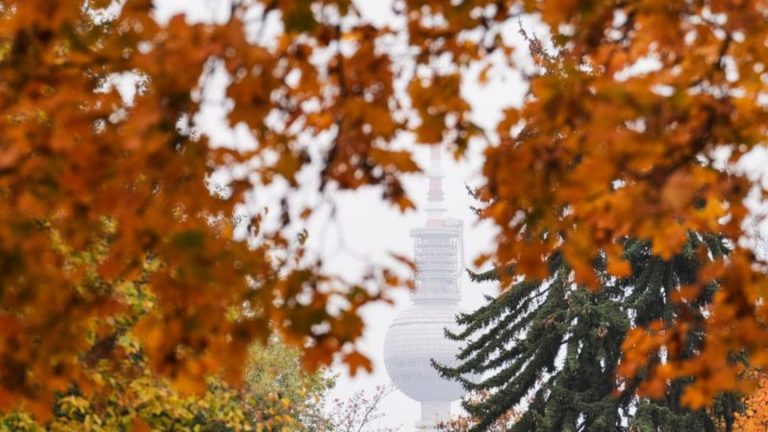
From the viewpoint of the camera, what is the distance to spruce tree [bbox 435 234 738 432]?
27625mm

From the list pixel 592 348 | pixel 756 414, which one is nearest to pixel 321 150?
pixel 592 348

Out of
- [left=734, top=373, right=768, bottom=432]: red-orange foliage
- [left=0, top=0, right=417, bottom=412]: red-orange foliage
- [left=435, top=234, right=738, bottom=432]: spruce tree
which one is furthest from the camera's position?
[left=734, top=373, right=768, bottom=432]: red-orange foliage

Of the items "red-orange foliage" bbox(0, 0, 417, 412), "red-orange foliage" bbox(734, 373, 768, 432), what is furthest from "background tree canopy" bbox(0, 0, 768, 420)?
"red-orange foliage" bbox(734, 373, 768, 432)

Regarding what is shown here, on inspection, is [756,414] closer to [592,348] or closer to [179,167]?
[592,348]

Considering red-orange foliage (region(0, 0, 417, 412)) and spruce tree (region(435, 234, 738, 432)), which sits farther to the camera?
spruce tree (region(435, 234, 738, 432))

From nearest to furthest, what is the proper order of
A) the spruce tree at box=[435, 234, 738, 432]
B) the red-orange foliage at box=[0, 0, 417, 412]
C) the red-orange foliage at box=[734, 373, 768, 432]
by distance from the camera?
the red-orange foliage at box=[0, 0, 417, 412], the spruce tree at box=[435, 234, 738, 432], the red-orange foliage at box=[734, 373, 768, 432]

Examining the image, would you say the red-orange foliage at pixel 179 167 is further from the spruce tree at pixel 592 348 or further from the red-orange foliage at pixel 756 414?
the red-orange foliage at pixel 756 414

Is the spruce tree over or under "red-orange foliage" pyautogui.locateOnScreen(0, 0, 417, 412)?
over

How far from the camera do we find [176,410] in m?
14.4

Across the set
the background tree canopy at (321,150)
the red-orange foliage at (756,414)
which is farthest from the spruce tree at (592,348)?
the background tree canopy at (321,150)

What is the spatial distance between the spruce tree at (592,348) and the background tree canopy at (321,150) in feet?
65.3

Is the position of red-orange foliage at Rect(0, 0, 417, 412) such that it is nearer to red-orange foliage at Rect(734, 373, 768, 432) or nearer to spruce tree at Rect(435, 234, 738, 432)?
spruce tree at Rect(435, 234, 738, 432)

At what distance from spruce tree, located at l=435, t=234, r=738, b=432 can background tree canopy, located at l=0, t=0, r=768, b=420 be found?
783 inches

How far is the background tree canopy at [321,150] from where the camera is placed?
6.29m
